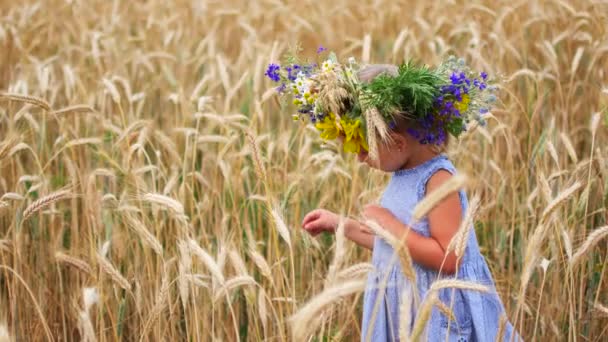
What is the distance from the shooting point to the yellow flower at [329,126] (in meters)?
1.81

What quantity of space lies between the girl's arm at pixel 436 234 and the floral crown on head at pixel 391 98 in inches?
7.1

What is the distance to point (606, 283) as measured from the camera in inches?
94.7

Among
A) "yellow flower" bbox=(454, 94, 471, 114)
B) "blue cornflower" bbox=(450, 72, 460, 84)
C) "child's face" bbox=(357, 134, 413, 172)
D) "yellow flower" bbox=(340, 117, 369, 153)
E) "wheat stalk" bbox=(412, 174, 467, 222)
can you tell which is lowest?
"wheat stalk" bbox=(412, 174, 467, 222)

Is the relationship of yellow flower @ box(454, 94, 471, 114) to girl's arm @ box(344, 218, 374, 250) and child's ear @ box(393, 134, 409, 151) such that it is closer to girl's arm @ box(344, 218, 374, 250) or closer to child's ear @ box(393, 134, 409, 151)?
child's ear @ box(393, 134, 409, 151)

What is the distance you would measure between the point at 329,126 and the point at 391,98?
19cm

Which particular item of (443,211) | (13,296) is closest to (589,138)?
(443,211)

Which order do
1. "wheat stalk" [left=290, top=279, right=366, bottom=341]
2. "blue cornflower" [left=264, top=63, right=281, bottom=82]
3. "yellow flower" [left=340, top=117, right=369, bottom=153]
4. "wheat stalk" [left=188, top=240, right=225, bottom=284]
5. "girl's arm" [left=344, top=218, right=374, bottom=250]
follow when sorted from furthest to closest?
"girl's arm" [left=344, top=218, right=374, bottom=250], "blue cornflower" [left=264, top=63, right=281, bottom=82], "yellow flower" [left=340, top=117, right=369, bottom=153], "wheat stalk" [left=188, top=240, right=225, bottom=284], "wheat stalk" [left=290, top=279, right=366, bottom=341]

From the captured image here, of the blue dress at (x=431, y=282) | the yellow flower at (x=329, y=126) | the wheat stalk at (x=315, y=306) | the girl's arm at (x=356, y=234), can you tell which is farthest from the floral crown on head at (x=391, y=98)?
the wheat stalk at (x=315, y=306)

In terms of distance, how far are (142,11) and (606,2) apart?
13.5 feet

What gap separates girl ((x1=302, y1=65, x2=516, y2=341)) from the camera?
5.88 ft

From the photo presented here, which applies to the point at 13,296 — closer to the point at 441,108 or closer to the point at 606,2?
the point at 441,108

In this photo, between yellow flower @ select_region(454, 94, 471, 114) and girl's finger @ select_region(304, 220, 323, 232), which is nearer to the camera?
yellow flower @ select_region(454, 94, 471, 114)

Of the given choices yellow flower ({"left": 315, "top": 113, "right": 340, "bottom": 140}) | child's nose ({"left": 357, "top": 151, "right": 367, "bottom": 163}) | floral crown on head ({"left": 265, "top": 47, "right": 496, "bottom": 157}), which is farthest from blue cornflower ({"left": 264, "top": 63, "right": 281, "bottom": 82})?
child's nose ({"left": 357, "top": 151, "right": 367, "bottom": 163})

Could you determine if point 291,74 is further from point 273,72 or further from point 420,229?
point 420,229
